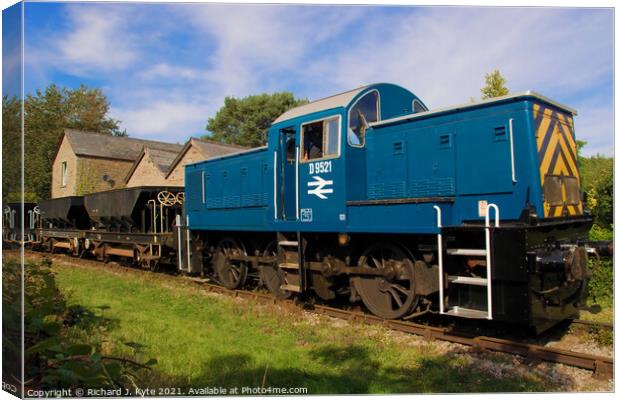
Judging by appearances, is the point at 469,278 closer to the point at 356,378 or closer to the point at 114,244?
the point at 356,378

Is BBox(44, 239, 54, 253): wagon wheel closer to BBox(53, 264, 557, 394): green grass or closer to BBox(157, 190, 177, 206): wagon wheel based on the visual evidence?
BBox(157, 190, 177, 206): wagon wheel

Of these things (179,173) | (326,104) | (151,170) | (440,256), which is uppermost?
(151,170)

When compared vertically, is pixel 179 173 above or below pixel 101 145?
above

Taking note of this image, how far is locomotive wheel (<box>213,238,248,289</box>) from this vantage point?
9898 millimetres

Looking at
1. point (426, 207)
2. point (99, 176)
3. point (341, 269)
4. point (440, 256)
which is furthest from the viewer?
point (99, 176)

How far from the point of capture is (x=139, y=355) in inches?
198

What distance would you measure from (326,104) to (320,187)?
1.42 metres

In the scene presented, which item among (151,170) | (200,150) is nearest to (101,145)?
(200,150)

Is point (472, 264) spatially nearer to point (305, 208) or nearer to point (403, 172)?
point (403, 172)

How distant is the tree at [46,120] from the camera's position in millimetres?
4504

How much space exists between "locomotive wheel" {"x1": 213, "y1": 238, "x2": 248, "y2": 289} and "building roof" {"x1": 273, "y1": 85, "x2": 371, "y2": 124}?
11.1ft

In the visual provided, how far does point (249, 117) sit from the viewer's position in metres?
20.0

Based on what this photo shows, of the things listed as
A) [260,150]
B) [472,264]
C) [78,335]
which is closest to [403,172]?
[472,264]

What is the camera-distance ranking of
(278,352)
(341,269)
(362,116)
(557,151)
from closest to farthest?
(278,352)
(557,151)
(362,116)
(341,269)
